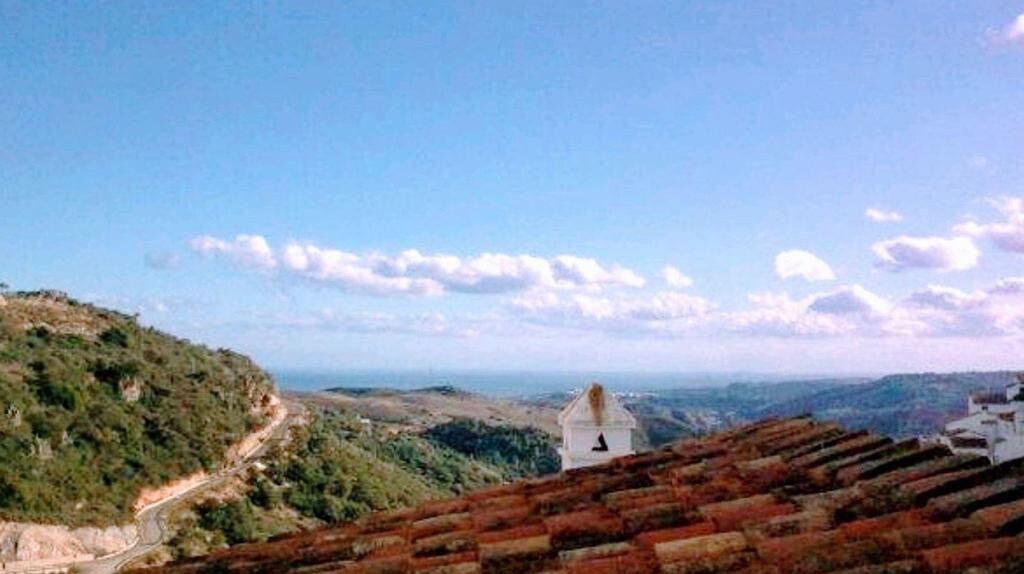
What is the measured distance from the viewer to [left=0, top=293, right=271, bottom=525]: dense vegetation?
43594 millimetres

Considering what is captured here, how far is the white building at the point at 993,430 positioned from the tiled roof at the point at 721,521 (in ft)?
32.9

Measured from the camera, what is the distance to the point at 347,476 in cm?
5550

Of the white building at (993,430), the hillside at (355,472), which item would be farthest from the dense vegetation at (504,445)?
the white building at (993,430)

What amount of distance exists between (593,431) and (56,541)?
121 ft

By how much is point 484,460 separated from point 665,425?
44.4 m

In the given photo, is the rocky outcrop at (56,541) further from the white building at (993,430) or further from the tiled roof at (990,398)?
the tiled roof at (990,398)

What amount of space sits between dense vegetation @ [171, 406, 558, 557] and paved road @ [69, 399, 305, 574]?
0.99m

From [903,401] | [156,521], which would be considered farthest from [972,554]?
[903,401]

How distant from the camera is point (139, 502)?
46719 mm

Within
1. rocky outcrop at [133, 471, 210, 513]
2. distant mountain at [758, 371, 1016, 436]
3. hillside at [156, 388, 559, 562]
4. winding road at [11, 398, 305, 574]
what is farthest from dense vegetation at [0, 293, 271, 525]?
distant mountain at [758, 371, 1016, 436]

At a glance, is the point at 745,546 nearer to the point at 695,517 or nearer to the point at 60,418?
the point at 695,517

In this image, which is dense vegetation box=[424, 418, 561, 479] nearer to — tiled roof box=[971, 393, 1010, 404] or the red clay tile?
tiled roof box=[971, 393, 1010, 404]

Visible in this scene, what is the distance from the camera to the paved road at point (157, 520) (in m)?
38.3

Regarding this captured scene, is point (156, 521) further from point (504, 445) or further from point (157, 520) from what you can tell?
point (504, 445)
